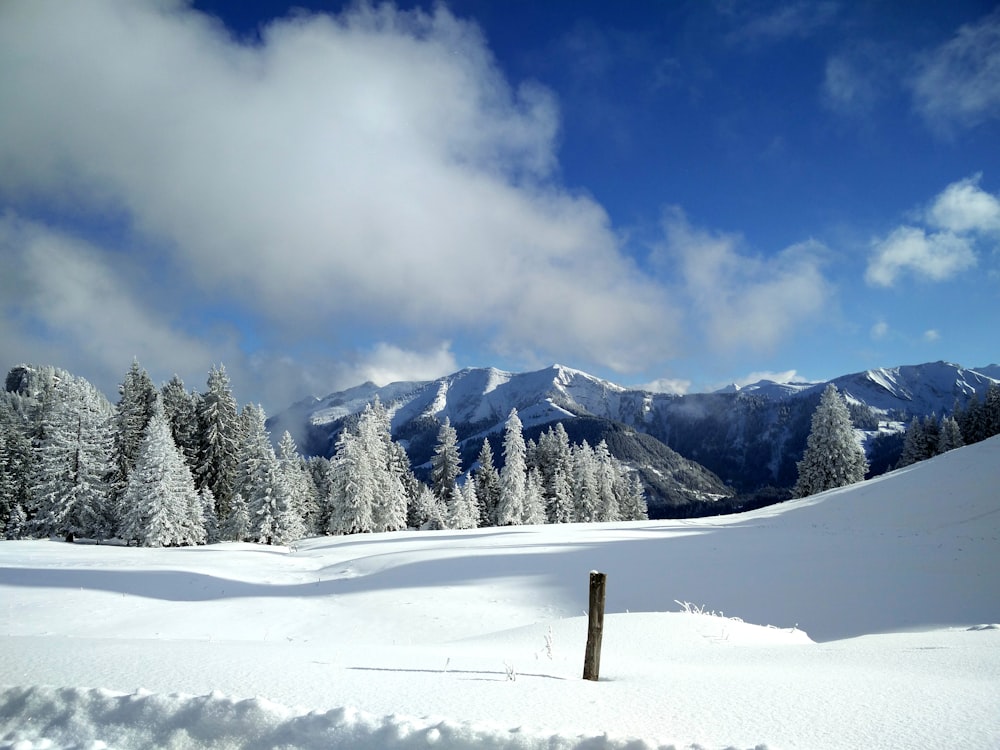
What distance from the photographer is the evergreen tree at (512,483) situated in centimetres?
4934

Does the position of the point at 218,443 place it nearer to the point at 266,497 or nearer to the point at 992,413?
the point at 266,497

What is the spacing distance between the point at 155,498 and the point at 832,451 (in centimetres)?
5455

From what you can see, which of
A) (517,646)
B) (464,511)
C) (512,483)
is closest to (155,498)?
(464,511)

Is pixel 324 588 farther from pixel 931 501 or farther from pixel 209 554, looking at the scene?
pixel 931 501

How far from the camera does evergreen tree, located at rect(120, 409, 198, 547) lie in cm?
3128

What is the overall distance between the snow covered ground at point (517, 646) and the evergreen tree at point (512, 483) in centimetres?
2893

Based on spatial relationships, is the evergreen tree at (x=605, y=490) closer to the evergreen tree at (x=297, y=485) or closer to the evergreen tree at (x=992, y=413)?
the evergreen tree at (x=297, y=485)

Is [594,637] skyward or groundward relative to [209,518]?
groundward

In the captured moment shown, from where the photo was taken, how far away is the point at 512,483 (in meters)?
49.6

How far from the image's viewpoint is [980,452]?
1112 inches

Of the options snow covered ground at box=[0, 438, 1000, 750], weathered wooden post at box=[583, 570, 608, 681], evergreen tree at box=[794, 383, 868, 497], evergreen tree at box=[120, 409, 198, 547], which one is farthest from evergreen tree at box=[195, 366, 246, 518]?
evergreen tree at box=[794, 383, 868, 497]

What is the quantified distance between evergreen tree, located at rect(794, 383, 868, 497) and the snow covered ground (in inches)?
1170

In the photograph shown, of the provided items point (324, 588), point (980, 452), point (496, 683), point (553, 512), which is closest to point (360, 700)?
point (496, 683)

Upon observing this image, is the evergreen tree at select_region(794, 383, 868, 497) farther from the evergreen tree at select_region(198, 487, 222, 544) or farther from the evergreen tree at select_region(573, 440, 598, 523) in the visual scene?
the evergreen tree at select_region(198, 487, 222, 544)
